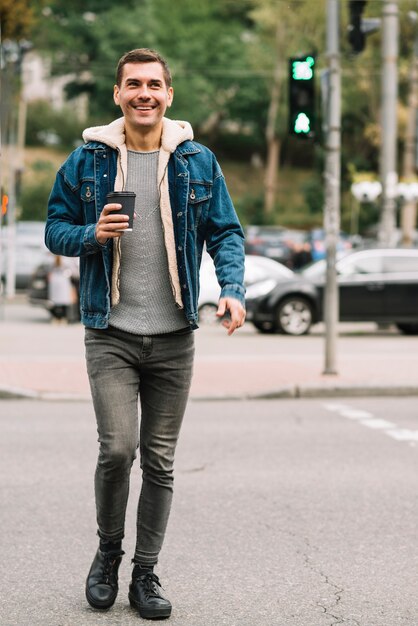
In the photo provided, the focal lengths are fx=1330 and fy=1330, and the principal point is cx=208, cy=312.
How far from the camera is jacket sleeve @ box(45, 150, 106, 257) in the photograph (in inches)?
186

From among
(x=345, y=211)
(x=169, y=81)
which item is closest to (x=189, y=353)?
(x=169, y=81)

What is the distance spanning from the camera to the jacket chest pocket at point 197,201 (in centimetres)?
482

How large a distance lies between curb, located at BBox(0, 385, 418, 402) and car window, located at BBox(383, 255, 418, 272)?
9.82 meters

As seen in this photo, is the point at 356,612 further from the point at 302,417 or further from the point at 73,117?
the point at 73,117

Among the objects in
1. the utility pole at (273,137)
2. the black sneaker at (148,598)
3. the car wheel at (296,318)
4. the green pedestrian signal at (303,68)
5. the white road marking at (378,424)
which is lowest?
the black sneaker at (148,598)

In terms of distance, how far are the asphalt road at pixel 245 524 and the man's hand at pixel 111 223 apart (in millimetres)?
1404

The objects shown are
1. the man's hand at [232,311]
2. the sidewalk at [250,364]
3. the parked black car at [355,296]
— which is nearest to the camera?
the man's hand at [232,311]

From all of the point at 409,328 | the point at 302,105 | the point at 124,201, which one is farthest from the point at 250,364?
the point at 124,201

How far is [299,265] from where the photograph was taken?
39.2 m

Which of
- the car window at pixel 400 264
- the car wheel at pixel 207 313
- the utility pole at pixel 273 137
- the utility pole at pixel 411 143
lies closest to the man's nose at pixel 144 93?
the car window at pixel 400 264

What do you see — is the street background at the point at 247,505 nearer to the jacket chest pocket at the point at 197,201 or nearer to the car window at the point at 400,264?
the jacket chest pocket at the point at 197,201

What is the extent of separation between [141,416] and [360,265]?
18384 mm

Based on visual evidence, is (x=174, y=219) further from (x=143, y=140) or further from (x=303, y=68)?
(x=303, y=68)

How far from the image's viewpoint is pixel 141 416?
4.95 m
